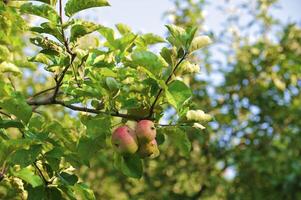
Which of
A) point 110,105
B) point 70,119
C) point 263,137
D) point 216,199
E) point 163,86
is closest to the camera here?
point 163,86

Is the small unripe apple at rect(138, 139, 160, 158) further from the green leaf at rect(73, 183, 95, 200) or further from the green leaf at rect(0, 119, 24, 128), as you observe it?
the green leaf at rect(0, 119, 24, 128)

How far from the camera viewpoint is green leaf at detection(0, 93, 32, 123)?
1481 millimetres

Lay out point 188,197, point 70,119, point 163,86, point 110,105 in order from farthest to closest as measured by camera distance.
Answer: point 188,197, point 70,119, point 110,105, point 163,86

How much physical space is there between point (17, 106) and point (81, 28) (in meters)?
0.30

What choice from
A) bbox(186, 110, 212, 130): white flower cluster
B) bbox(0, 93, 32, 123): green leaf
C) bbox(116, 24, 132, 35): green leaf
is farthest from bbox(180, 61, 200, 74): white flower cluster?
bbox(0, 93, 32, 123): green leaf

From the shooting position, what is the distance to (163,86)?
140 centimetres

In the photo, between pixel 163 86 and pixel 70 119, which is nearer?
pixel 163 86

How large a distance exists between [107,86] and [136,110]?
14 cm

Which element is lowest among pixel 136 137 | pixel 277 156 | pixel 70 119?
pixel 277 156

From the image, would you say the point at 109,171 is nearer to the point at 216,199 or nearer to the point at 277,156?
the point at 216,199

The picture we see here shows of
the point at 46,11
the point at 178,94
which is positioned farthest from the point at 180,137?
the point at 46,11

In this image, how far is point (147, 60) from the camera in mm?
1406

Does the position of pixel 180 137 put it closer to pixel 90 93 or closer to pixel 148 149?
pixel 148 149

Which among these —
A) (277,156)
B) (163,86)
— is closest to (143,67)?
(163,86)
